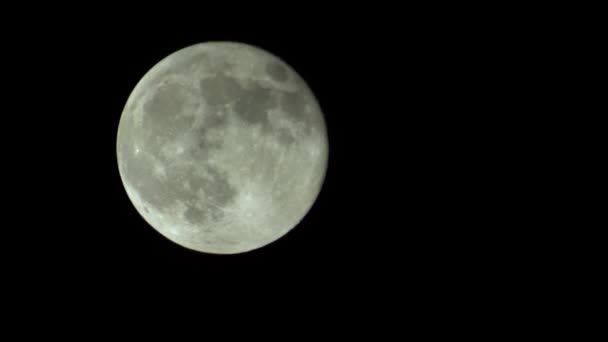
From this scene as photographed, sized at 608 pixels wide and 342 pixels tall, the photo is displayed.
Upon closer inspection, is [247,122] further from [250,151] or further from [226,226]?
[226,226]

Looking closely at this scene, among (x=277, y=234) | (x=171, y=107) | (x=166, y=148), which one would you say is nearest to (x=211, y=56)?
(x=171, y=107)

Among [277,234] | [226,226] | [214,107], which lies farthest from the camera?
[277,234]

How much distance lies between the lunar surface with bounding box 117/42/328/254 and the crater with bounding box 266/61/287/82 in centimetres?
1

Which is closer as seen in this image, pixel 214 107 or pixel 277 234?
pixel 214 107

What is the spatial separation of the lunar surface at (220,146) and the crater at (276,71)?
1cm

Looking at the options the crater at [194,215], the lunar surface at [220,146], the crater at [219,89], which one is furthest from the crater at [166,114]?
the crater at [194,215]

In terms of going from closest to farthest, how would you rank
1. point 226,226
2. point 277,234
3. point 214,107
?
point 214,107 → point 226,226 → point 277,234

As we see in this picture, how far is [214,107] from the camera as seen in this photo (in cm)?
404

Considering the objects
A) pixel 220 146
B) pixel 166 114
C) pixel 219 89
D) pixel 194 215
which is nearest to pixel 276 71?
pixel 219 89

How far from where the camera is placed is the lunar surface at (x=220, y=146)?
4.05 meters

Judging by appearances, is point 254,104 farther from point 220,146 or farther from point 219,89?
point 220,146

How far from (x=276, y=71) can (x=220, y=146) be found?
0.99 meters

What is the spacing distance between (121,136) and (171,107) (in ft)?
2.71

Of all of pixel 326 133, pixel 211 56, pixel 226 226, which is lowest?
pixel 226 226
